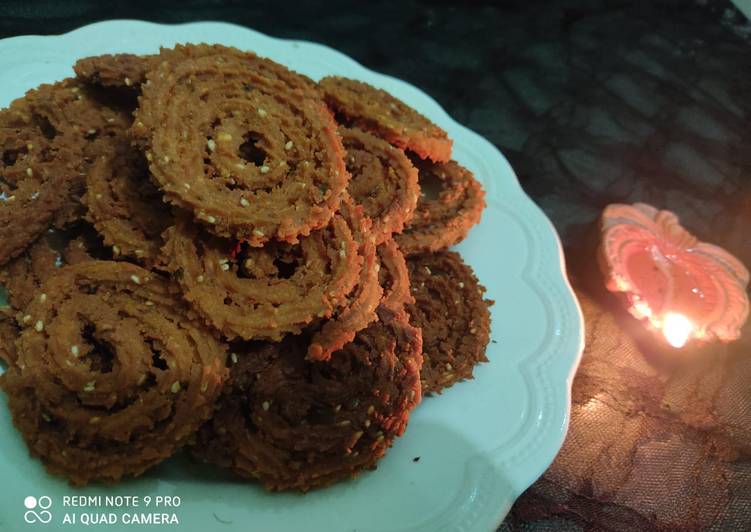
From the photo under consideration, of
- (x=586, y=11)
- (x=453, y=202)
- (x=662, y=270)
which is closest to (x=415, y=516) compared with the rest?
(x=453, y=202)

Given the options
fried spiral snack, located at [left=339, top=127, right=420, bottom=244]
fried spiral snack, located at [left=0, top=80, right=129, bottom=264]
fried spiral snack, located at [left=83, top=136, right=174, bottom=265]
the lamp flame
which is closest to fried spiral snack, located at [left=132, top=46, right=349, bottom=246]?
fried spiral snack, located at [left=83, top=136, right=174, bottom=265]

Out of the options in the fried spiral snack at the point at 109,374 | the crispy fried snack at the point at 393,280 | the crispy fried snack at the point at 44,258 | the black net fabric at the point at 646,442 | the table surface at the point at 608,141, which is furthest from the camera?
the table surface at the point at 608,141

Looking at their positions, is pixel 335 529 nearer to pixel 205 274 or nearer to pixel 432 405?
pixel 432 405

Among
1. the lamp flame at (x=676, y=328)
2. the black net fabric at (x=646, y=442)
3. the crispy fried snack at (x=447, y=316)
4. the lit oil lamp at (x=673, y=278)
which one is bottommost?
the black net fabric at (x=646, y=442)

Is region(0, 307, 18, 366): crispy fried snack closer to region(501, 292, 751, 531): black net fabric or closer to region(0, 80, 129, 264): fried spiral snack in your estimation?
region(0, 80, 129, 264): fried spiral snack

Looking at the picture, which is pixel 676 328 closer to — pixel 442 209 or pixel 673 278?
pixel 673 278

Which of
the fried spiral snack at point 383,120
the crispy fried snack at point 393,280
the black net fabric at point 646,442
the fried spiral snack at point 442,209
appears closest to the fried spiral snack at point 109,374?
the crispy fried snack at point 393,280

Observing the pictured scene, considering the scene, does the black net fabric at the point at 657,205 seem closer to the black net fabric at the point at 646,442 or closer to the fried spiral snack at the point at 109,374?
the black net fabric at the point at 646,442
